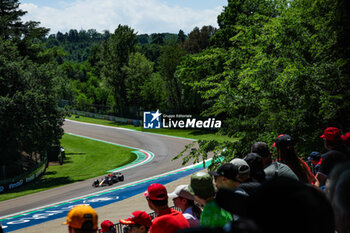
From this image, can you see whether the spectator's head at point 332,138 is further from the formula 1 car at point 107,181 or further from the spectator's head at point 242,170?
the formula 1 car at point 107,181

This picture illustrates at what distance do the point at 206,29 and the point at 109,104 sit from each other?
108 feet

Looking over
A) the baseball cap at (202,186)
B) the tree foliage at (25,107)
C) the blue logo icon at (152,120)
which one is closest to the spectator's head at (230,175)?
the baseball cap at (202,186)

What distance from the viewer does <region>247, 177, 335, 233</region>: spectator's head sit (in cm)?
117

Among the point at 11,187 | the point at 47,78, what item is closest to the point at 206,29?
the point at 47,78

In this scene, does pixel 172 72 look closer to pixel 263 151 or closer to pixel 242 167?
pixel 263 151

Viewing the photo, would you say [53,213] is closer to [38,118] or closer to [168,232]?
[38,118]

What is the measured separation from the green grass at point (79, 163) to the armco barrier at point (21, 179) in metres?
0.52

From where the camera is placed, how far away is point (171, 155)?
1693 inches

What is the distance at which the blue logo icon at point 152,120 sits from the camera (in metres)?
64.7

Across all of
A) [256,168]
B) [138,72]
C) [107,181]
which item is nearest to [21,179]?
[107,181]

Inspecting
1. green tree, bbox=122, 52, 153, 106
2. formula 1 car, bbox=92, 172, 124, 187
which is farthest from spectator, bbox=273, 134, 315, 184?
green tree, bbox=122, 52, 153, 106

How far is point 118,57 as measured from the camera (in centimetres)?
7438

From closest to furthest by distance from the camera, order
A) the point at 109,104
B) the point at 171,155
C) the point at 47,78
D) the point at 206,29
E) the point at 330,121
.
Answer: the point at 330,121 < the point at 47,78 < the point at 171,155 < the point at 206,29 < the point at 109,104

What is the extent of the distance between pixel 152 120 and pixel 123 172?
1187 inches
